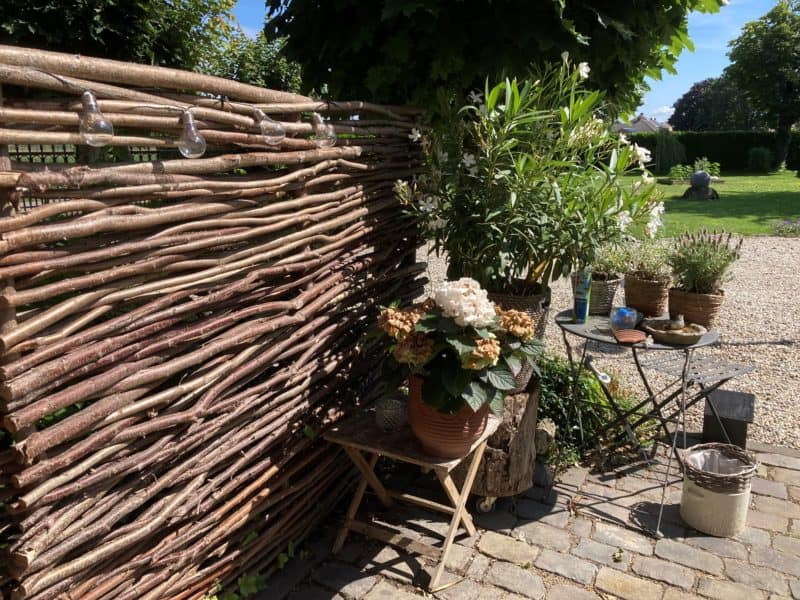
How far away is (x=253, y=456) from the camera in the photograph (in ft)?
8.71

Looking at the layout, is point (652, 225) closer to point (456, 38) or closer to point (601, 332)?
point (601, 332)

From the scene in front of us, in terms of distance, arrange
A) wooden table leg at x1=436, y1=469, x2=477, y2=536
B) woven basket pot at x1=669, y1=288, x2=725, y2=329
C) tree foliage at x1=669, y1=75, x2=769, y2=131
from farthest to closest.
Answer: tree foliage at x1=669, y1=75, x2=769, y2=131 → woven basket pot at x1=669, y1=288, x2=725, y2=329 → wooden table leg at x1=436, y1=469, x2=477, y2=536

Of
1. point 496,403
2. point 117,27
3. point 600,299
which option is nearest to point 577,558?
point 496,403

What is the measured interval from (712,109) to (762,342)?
234 ft

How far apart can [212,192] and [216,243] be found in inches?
7.2

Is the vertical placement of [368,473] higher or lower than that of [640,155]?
lower

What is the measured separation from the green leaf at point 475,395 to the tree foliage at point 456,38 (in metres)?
1.77

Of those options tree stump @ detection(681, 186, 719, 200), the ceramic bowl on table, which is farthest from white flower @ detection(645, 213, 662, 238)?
tree stump @ detection(681, 186, 719, 200)

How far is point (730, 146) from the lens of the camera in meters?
29.9

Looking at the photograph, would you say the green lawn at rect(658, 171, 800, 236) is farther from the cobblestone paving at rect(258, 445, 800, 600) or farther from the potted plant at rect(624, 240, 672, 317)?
the cobblestone paving at rect(258, 445, 800, 600)

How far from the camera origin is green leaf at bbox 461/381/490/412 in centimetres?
260

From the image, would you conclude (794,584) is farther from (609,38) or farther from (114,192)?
(114,192)

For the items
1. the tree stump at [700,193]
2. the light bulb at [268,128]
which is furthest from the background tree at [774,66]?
the light bulb at [268,128]

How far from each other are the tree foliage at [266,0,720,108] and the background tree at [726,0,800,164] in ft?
101
